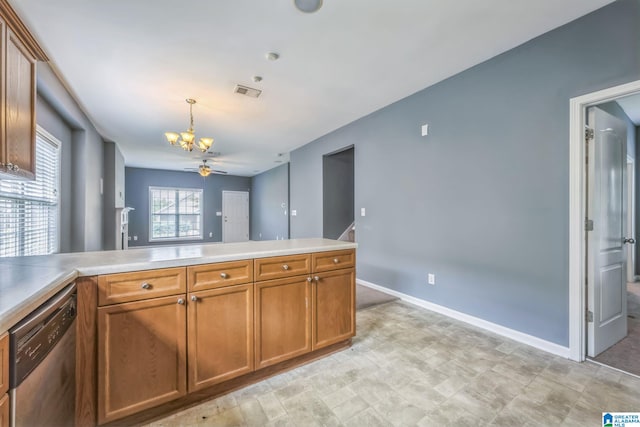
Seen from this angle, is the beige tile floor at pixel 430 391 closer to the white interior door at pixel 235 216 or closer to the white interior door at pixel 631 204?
the white interior door at pixel 631 204

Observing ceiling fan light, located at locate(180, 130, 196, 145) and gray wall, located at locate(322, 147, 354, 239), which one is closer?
ceiling fan light, located at locate(180, 130, 196, 145)

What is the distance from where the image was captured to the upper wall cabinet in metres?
1.51

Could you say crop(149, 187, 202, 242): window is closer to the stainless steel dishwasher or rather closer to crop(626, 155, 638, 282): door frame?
the stainless steel dishwasher

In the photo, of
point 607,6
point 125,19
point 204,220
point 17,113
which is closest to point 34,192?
point 17,113

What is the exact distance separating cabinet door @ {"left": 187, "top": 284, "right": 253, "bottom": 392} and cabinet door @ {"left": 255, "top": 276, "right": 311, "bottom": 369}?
77 millimetres

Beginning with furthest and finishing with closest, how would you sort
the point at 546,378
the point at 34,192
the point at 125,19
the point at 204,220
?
the point at 204,220 → the point at 34,192 → the point at 125,19 → the point at 546,378

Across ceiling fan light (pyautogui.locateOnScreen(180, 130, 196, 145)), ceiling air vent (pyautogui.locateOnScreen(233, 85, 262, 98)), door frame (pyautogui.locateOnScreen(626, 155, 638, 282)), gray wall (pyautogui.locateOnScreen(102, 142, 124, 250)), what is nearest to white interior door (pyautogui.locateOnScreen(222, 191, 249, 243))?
gray wall (pyautogui.locateOnScreen(102, 142, 124, 250))

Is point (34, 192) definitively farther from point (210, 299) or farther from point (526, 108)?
point (526, 108)

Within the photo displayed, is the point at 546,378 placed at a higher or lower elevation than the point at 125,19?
lower

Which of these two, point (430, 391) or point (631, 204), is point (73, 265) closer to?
point (430, 391)

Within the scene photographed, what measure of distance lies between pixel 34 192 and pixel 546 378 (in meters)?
4.86

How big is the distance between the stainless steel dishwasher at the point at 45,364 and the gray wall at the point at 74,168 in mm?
3053

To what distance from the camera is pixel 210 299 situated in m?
1.64

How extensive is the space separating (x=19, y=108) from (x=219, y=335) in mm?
1886
